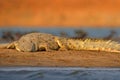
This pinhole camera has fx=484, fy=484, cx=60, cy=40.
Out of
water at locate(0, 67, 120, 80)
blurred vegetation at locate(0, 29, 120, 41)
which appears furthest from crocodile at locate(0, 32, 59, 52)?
blurred vegetation at locate(0, 29, 120, 41)

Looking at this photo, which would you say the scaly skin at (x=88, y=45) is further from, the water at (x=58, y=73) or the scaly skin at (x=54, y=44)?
the water at (x=58, y=73)

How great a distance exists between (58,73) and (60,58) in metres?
2.61

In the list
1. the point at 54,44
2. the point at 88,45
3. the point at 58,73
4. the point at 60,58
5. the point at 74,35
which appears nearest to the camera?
the point at 58,73

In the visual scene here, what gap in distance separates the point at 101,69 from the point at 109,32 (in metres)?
12.1

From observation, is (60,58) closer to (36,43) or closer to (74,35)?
(36,43)

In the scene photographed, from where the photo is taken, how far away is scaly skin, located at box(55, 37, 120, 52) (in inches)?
702

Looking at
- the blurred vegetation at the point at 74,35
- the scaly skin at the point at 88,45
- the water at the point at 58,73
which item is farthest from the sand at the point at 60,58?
the blurred vegetation at the point at 74,35

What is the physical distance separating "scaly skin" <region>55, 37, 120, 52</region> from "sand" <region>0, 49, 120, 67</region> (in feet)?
1.46

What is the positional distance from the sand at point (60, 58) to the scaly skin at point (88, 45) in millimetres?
444

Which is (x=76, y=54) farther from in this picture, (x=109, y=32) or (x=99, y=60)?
(x=109, y=32)

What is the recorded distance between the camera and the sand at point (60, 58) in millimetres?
15047

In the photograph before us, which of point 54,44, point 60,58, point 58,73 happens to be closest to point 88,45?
point 54,44

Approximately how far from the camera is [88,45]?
1823cm

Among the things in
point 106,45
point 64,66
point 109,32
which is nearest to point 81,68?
point 64,66
